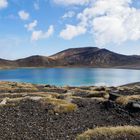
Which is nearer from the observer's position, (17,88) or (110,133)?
(110,133)

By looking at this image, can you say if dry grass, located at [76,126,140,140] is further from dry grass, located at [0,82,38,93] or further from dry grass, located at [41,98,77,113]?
dry grass, located at [0,82,38,93]

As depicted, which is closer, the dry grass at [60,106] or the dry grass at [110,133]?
the dry grass at [110,133]

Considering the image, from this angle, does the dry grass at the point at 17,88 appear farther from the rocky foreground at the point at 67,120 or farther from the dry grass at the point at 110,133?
the dry grass at the point at 110,133

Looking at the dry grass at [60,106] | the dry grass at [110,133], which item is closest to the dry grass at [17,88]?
the dry grass at [60,106]

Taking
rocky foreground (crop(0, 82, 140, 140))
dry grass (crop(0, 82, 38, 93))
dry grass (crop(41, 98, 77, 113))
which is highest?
dry grass (crop(41, 98, 77, 113))

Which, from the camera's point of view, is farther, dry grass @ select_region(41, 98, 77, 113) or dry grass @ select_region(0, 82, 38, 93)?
dry grass @ select_region(0, 82, 38, 93)

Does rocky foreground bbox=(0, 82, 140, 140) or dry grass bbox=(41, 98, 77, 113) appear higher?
dry grass bbox=(41, 98, 77, 113)

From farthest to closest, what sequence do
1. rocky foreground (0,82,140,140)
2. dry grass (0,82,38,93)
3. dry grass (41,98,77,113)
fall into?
1. dry grass (0,82,38,93)
2. dry grass (41,98,77,113)
3. rocky foreground (0,82,140,140)

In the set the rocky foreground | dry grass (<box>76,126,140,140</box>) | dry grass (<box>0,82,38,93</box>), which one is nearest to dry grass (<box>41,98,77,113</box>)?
the rocky foreground

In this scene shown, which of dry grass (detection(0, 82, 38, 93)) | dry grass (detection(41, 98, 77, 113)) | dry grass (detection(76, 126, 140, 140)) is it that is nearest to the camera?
dry grass (detection(76, 126, 140, 140))

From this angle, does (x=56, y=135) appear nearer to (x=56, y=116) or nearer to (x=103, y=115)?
(x=56, y=116)

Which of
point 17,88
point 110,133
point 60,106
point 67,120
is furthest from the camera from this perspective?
point 17,88

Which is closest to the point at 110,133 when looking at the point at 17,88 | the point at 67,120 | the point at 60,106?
the point at 67,120

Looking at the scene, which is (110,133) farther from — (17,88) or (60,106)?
(17,88)
